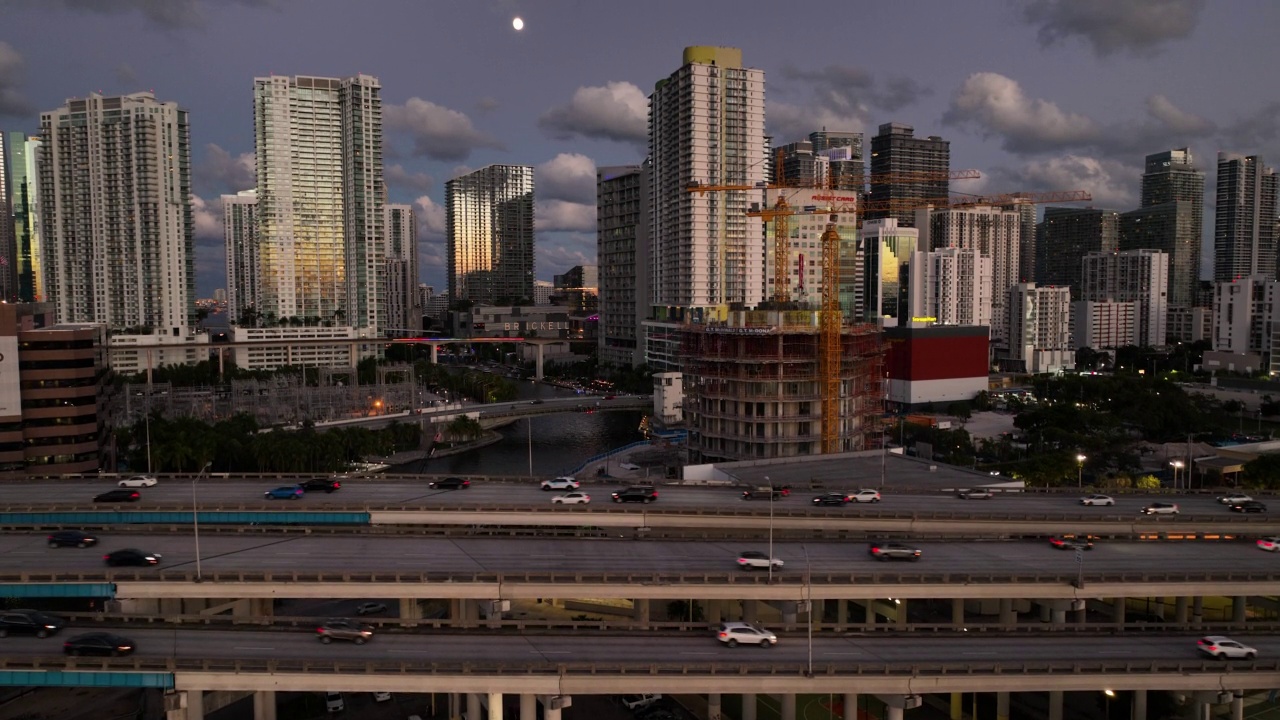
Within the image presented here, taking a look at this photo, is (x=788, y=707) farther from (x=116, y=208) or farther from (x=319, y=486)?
(x=116, y=208)

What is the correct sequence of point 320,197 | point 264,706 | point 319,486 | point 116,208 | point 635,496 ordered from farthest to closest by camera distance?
point 320,197, point 116,208, point 319,486, point 635,496, point 264,706

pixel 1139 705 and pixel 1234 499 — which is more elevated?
pixel 1234 499

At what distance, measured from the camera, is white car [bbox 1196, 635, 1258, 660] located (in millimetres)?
28109

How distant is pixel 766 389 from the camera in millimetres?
68500

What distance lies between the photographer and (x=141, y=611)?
110 feet

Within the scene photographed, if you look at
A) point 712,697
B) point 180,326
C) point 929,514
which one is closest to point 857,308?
point 180,326

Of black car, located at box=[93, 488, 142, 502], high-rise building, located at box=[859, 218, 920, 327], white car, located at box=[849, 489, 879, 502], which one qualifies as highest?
high-rise building, located at box=[859, 218, 920, 327]

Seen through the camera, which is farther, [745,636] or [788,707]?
[788,707]

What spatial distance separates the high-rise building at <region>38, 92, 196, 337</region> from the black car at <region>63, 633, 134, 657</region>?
14063cm

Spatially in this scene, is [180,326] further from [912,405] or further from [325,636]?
[325,636]

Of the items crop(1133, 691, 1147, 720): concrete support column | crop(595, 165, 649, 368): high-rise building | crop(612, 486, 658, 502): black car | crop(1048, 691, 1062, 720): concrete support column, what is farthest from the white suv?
crop(595, 165, 649, 368): high-rise building

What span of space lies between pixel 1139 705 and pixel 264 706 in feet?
108

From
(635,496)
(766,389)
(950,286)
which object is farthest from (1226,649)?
(950,286)

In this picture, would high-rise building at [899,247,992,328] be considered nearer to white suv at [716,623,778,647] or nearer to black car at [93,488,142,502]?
white suv at [716,623,778,647]
